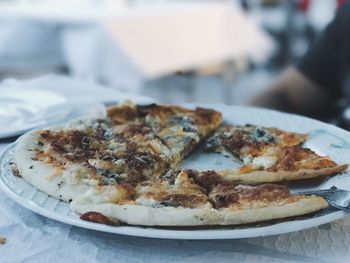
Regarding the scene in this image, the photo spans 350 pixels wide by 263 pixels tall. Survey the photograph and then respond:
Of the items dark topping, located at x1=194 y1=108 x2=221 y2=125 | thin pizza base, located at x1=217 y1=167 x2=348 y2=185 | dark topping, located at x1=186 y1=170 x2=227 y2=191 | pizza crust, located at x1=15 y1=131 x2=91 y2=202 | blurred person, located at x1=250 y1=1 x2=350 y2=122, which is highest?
thin pizza base, located at x1=217 y1=167 x2=348 y2=185

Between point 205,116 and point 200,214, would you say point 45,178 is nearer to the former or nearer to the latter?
point 200,214

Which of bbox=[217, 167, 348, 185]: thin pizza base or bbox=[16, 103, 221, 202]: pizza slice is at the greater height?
bbox=[217, 167, 348, 185]: thin pizza base

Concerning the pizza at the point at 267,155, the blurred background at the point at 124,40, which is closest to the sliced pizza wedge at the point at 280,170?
the pizza at the point at 267,155

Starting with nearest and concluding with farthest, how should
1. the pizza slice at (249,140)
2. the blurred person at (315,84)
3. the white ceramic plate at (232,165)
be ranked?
1. the white ceramic plate at (232,165)
2. the pizza slice at (249,140)
3. the blurred person at (315,84)

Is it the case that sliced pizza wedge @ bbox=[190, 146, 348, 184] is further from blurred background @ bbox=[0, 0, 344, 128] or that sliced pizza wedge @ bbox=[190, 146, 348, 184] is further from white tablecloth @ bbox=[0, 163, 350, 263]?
blurred background @ bbox=[0, 0, 344, 128]

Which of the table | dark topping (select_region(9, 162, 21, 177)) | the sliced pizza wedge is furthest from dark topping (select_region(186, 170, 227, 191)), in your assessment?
the table

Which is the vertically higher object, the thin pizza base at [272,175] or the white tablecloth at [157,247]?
the thin pizza base at [272,175]

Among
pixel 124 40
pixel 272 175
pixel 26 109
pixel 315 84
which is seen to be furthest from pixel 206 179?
pixel 124 40

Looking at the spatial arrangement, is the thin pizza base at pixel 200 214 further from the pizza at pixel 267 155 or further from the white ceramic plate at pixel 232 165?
the pizza at pixel 267 155
